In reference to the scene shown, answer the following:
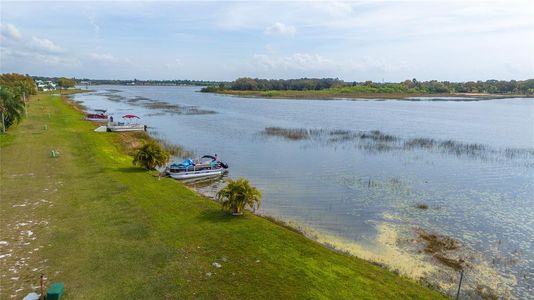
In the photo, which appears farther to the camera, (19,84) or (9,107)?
(19,84)

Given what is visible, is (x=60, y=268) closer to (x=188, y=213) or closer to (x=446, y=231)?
(x=188, y=213)

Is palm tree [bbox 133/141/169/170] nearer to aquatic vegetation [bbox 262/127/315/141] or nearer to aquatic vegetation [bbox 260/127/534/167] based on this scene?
aquatic vegetation [bbox 260/127/534/167]

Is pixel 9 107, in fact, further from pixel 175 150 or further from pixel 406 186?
pixel 406 186

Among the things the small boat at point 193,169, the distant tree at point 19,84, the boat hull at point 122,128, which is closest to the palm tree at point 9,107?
the boat hull at point 122,128

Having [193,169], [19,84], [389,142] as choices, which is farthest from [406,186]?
[19,84]

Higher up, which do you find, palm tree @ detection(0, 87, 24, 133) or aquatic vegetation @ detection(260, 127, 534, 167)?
palm tree @ detection(0, 87, 24, 133)

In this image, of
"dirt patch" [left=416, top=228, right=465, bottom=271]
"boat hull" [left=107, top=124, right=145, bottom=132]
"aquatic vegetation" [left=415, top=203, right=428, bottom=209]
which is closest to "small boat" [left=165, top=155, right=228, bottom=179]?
"aquatic vegetation" [left=415, top=203, right=428, bottom=209]

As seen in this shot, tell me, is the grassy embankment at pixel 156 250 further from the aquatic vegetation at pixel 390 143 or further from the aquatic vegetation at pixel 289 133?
the aquatic vegetation at pixel 289 133
